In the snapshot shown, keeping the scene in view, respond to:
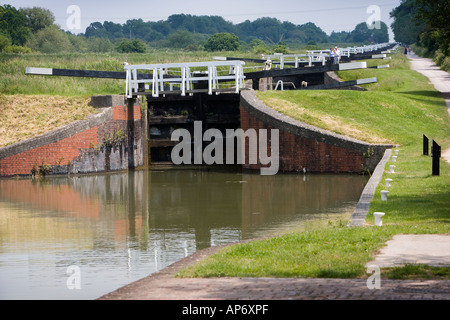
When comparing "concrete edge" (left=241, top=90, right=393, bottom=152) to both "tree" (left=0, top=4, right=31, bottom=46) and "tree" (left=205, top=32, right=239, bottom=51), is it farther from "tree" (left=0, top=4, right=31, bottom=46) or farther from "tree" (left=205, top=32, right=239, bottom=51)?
"tree" (left=205, top=32, right=239, bottom=51)

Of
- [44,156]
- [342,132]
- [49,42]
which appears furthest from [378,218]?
[49,42]

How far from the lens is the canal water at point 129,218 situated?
11.8 m

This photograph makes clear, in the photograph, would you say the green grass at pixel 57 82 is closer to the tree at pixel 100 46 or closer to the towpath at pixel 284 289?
the towpath at pixel 284 289

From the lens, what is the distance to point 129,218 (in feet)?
60.2

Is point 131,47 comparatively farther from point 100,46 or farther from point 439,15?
point 439,15

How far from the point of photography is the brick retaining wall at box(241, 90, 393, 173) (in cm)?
2516

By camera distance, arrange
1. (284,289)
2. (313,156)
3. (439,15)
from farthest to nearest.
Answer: (313,156)
(439,15)
(284,289)

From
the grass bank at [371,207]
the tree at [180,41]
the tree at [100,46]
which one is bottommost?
the grass bank at [371,207]

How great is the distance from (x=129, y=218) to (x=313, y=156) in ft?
30.5

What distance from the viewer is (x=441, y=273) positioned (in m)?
8.53

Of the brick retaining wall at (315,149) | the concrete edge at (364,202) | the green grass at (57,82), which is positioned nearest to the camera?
the concrete edge at (364,202)

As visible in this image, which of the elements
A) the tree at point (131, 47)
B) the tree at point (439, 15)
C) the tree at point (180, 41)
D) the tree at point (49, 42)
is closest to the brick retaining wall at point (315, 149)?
the tree at point (439, 15)

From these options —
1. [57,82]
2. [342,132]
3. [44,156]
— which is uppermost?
[57,82]
